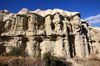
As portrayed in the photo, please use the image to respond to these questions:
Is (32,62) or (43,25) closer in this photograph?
(32,62)

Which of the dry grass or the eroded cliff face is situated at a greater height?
the eroded cliff face

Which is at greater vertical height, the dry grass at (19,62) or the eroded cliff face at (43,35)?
the eroded cliff face at (43,35)

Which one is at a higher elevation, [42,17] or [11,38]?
[42,17]

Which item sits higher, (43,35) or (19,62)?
(43,35)

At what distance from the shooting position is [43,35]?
16.8 metres

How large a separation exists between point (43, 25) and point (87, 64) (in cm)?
843

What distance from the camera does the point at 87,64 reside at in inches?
539

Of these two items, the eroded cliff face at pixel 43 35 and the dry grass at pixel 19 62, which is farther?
the eroded cliff face at pixel 43 35

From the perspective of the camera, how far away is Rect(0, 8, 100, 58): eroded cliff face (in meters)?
16.0

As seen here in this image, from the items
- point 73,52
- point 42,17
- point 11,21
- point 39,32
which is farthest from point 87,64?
point 11,21

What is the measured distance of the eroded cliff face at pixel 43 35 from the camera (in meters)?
16.0

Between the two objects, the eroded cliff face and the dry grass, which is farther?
the eroded cliff face

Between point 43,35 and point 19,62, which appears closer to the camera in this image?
point 19,62

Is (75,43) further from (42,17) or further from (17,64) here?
(17,64)
